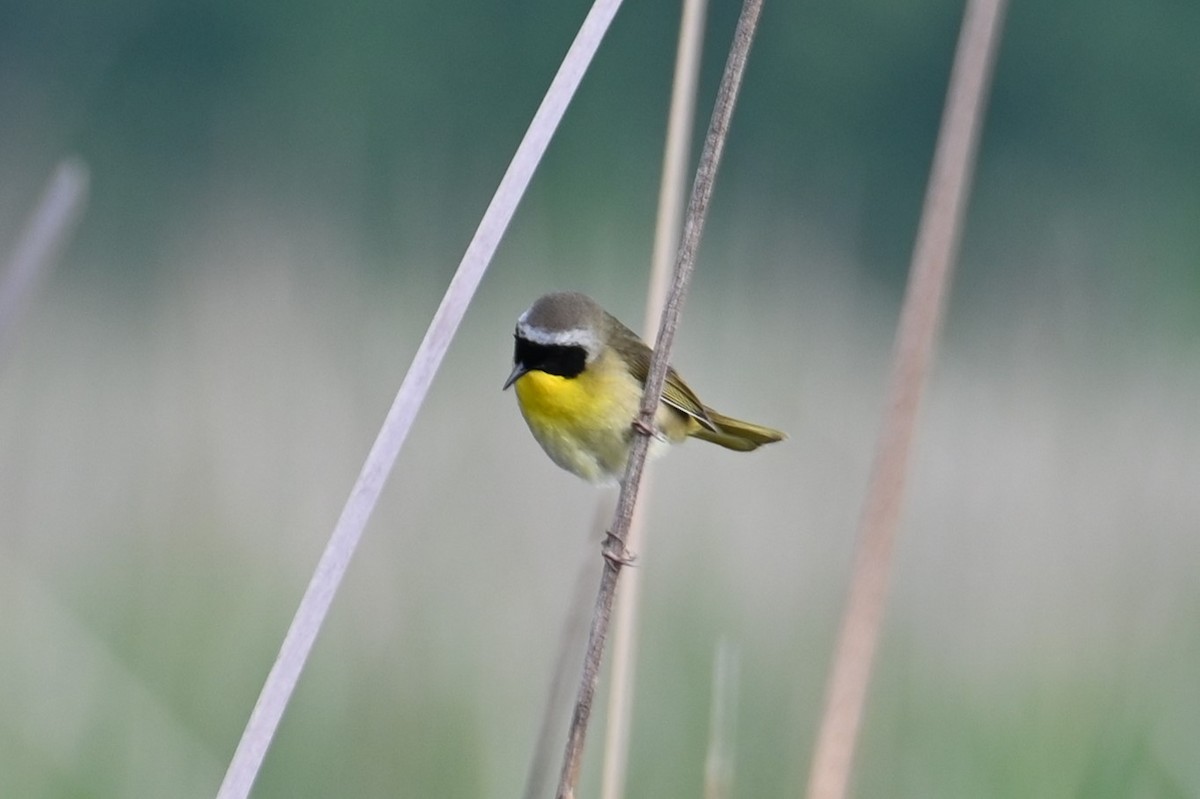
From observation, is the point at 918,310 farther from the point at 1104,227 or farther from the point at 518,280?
the point at 1104,227

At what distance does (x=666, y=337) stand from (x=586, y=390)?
81 centimetres

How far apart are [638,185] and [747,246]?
6.64 feet

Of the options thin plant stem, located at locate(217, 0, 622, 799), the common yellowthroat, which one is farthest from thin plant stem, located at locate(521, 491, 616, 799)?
the common yellowthroat

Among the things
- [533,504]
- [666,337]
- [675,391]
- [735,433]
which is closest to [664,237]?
[666,337]

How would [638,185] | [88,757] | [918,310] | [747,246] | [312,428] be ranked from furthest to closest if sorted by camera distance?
[638,185] < [747,246] < [312,428] < [88,757] < [918,310]

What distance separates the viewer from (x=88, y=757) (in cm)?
196

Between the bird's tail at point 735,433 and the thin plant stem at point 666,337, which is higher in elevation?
the bird's tail at point 735,433

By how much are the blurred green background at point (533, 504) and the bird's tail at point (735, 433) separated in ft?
0.82

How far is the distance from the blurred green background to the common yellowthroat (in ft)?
0.75

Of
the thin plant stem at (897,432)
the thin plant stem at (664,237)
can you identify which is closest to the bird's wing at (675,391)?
the thin plant stem at (664,237)

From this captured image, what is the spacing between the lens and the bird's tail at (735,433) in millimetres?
2033

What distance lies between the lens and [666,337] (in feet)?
3.55

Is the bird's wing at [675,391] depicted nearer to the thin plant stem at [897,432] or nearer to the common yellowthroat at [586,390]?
the common yellowthroat at [586,390]

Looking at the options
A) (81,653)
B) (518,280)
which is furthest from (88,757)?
(518,280)
